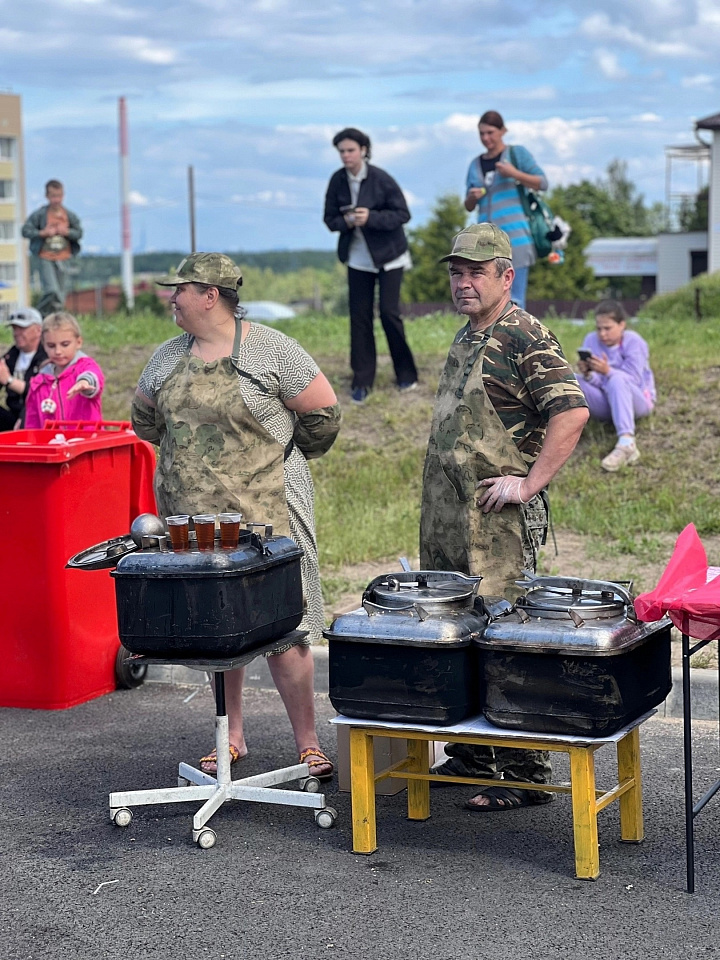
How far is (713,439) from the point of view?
34.5ft

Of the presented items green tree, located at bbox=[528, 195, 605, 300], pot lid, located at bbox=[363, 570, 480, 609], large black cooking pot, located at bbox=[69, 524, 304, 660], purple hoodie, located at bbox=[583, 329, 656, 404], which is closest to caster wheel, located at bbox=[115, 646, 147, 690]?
large black cooking pot, located at bbox=[69, 524, 304, 660]

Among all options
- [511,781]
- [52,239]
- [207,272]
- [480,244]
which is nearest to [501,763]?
[511,781]

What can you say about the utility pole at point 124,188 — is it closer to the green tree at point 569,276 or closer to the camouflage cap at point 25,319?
the green tree at point 569,276

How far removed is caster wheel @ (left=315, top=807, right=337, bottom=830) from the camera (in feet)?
16.3

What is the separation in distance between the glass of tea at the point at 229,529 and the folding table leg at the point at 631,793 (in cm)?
156

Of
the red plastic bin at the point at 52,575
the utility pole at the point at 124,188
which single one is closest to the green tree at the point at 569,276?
the utility pole at the point at 124,188

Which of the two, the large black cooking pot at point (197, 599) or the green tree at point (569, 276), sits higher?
the green tree at point (569, 276)

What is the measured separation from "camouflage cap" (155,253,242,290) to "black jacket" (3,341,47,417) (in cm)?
434

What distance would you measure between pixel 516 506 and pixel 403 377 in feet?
23.0

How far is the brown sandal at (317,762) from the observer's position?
217 inches

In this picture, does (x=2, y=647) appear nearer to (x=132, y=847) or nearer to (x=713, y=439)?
(x=132, y=847)

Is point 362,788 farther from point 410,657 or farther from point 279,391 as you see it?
point 279,391

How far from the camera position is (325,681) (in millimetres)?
7094

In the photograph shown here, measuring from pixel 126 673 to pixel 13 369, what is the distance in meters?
3.65
